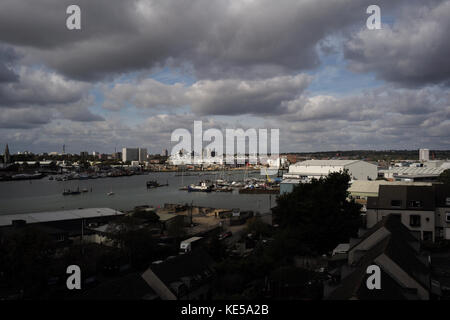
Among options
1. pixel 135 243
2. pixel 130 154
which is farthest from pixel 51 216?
pixel 130 154

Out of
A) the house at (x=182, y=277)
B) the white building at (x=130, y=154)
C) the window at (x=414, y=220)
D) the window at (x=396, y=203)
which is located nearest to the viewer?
the house at (x=182, y=277)

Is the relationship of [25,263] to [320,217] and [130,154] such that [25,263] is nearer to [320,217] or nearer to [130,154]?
[320,217]

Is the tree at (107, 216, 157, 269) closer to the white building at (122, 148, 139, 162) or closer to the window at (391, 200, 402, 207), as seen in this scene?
the window at (391, 200, 402, 207)

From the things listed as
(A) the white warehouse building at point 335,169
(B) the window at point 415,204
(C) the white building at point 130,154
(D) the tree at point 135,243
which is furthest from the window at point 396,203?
(C) the white building at point 130,154

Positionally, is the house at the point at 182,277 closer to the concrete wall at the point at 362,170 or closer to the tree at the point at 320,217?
the tree at the point at 320,217

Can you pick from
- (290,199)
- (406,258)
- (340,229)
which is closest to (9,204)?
(290,199)
